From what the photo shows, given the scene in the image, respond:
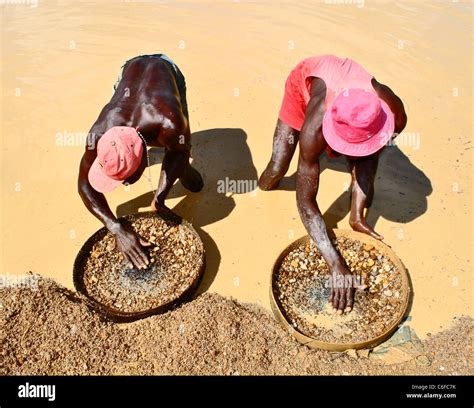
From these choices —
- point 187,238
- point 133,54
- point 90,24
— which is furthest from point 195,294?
point 90,24

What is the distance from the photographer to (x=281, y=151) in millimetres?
3438

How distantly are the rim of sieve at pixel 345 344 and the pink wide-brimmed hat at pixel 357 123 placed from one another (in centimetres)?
75

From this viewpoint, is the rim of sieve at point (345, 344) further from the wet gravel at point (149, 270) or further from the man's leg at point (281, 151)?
the man's leg at point (281, 151)

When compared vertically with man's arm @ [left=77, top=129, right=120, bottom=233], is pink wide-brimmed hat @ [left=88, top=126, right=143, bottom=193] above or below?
above

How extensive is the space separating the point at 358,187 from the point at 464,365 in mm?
1248

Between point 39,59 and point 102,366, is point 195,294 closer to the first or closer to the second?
point 102,366

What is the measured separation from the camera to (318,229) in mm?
2912

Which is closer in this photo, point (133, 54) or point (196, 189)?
point (196, 189)

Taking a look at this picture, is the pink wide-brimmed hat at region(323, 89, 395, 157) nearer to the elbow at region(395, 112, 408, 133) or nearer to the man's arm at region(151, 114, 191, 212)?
the elbow at region(395, 112, 408, 133)

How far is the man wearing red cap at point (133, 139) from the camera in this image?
268 cm

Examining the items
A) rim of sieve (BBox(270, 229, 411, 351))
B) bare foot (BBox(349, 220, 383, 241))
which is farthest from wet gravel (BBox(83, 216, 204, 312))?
bare foot (BBox(349, 220, 383, 241))

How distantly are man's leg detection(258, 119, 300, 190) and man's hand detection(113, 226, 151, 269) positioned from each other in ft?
3.71

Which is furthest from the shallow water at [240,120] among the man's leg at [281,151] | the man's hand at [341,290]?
the man's hand at [341,290]

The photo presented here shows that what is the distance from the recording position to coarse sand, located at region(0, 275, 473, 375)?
2.66 meters
